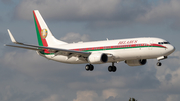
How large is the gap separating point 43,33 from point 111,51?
2094cm

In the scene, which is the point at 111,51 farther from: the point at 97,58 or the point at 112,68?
the point at 112,68

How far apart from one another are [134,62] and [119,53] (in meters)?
7.89

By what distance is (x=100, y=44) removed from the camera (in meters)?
73.8

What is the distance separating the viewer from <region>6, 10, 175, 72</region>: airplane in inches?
2667

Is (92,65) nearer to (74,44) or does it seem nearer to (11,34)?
(74,44)

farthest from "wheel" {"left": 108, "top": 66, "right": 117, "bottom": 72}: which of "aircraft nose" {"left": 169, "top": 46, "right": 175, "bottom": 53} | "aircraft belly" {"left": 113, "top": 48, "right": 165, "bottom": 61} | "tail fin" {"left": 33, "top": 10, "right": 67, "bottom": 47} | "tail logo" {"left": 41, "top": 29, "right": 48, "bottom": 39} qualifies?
"tail logo" {"left": 41, "top": 29, "right": 48, "bottom": 39}

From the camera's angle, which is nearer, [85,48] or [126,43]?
[126,43]

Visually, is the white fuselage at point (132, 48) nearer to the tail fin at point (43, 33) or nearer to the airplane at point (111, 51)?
the airplane at point (111, 51)

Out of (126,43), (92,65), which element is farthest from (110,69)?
(126,43)

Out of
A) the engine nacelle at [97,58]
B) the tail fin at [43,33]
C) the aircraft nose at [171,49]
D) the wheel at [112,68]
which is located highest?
the tail fin at [43,33]

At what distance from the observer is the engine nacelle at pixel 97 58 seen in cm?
7044

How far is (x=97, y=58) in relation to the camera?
70438 mm

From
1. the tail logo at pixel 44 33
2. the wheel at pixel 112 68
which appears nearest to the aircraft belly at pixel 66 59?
the wheel at pixel 112 68

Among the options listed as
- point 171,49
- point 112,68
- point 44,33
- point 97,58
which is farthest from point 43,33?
point 171,49
